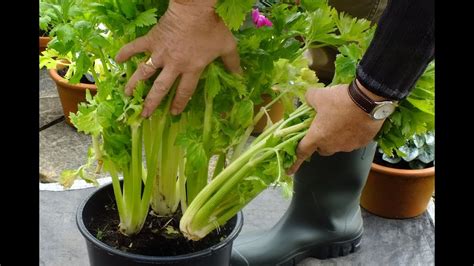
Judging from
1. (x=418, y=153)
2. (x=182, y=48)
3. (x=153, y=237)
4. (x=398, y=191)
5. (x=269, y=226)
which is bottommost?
(x=269, y=226)

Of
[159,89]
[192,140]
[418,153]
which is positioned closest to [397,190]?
[418,153]

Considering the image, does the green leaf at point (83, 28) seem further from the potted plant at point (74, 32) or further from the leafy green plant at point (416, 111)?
the leafy green plant at point (416, 111)

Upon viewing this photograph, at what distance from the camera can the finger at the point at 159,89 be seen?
106 centimetres

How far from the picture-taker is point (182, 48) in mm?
1016

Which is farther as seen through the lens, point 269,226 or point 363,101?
point 269,226

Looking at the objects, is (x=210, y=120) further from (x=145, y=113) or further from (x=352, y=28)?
(x=352, y=28)

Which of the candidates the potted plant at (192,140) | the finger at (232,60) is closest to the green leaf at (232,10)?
the potted plant at (192,140)

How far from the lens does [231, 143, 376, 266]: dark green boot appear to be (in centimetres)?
174

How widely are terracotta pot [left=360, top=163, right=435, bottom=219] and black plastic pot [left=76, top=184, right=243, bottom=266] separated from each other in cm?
84

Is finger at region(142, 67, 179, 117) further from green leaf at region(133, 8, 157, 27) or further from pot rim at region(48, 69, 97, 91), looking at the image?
pot rim at region(48, 69, 97, 91)

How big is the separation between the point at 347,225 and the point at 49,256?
3.04ft

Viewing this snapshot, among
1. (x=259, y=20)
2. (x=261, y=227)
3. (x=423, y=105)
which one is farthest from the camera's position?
(x=261, y=227)

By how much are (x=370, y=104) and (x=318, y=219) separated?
2.93 ft

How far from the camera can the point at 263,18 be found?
1.31 meters
